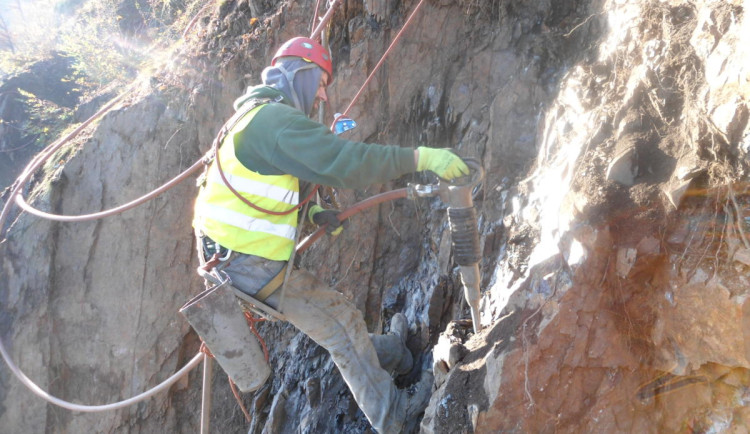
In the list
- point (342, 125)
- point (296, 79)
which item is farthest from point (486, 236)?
point (296, 79)

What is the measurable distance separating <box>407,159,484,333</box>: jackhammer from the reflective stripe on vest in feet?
2.32

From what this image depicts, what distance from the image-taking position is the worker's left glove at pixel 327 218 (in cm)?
312

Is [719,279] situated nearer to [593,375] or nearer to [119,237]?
[593,375]

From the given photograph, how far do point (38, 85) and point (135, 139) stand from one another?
202 inches

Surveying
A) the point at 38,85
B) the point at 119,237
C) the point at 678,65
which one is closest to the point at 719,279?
the point at 678,65

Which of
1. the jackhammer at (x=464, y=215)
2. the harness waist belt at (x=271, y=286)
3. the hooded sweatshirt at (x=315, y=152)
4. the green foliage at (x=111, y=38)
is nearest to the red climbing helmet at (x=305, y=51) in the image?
the hooded sweatshirt at (x=315, y=152)

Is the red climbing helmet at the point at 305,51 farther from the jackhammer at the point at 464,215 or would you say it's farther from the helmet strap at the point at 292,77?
the jackhammer at the point at 464,215

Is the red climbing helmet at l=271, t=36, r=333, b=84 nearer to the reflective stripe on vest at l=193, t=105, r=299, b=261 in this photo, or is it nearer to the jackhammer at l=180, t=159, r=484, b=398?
the reflective stripe on vest at l=193, t=105, r=299, b=261

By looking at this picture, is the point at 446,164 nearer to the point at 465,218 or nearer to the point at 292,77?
the point at 465,218

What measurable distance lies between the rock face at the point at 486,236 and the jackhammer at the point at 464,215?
28 centimetres

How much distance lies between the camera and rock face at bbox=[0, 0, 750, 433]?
2264 mm

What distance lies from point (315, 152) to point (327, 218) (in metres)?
0.74

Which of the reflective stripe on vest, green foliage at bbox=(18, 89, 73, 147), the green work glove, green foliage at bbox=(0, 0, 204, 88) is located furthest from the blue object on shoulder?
green foliage at bbox=(18, 89, 73, 147)

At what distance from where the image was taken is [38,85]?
29.6ft
